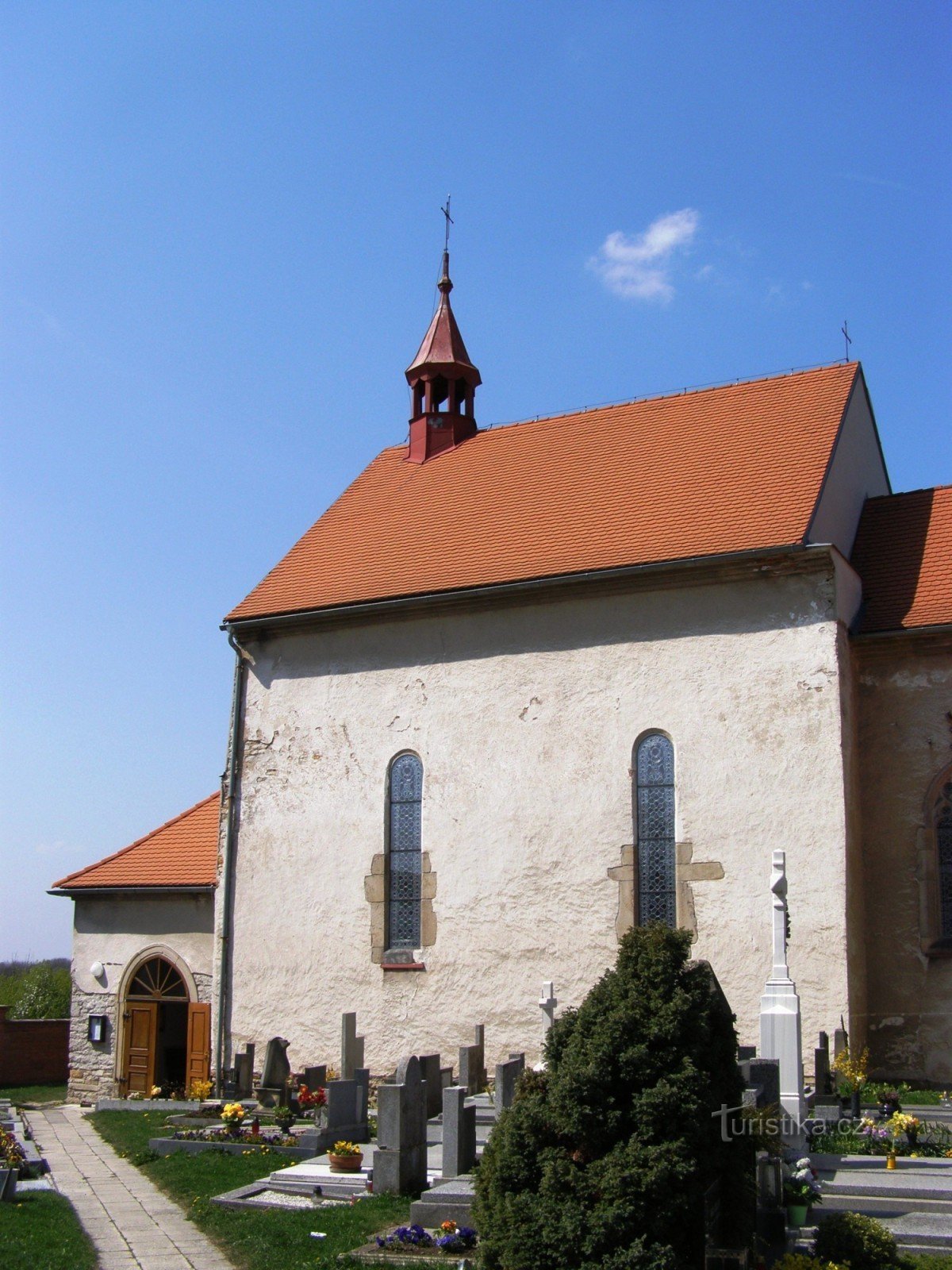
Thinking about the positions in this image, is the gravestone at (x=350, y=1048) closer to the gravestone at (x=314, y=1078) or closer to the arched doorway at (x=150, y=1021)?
the gravestone at (x=314, y=1078)

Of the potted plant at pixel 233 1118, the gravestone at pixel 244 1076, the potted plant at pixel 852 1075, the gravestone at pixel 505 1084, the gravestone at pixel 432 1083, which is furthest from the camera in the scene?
the gravestone at pixel 244 1076

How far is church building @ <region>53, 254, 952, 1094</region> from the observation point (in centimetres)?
1497

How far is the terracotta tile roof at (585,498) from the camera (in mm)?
16719

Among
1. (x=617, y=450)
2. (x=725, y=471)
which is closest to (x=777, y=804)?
(x=725, y=471)

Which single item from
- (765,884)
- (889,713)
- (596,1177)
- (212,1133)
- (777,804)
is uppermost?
(889,713)

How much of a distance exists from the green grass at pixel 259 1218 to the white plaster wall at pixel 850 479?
958 centimetres

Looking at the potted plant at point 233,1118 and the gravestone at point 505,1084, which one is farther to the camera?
the potted plant at point 233,1118

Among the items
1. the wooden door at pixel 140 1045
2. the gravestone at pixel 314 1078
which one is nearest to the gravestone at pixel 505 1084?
the gravestone at pixel 314 1078

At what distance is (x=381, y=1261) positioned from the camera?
8.42 m

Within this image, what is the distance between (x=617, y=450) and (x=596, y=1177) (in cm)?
1386

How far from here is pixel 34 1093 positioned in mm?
22281

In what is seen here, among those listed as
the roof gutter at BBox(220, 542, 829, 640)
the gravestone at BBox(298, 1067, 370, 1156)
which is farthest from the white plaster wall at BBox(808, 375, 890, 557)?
the gravestone at BBox(298, 1067, 370, 1156)

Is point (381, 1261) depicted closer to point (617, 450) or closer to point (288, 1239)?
point (288, 1239)

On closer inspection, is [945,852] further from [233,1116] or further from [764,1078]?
[233,1116]
